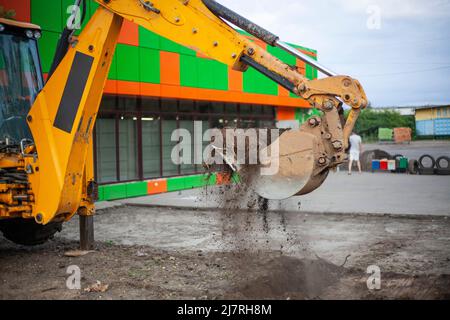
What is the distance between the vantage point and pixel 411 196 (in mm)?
13797

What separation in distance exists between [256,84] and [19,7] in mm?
10145

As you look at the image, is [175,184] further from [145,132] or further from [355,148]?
[355,148]

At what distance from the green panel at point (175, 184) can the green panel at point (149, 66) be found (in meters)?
3.37

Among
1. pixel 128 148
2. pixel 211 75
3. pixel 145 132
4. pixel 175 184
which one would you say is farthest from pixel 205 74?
pixel 128 148

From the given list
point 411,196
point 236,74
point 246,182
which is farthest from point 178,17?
point 236,74

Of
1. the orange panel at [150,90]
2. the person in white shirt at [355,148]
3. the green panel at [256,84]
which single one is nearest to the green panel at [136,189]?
the orange panel at [150,90]

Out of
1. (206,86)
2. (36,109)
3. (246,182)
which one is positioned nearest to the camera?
(246,182)

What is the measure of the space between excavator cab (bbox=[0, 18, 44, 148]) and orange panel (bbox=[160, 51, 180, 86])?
7.98 metres

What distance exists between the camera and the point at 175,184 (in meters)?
16.9

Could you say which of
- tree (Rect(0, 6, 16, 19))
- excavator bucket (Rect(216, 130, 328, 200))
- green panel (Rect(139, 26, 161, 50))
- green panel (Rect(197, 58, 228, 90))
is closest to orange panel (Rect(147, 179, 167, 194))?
green panel (Rect(197, 58, 228, 90))

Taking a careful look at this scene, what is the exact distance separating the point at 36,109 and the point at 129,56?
7907 mm

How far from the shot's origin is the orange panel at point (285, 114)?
861 inches

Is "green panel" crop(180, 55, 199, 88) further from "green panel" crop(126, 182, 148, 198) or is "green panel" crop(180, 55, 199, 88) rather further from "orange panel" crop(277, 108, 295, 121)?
"orange panel" crop(277, 108, 295, 121)
